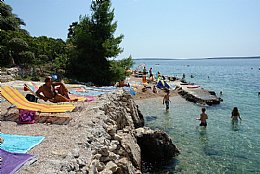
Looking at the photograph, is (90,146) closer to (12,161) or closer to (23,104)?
(12,161)

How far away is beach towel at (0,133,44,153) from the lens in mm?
5113

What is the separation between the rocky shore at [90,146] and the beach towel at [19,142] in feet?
0.57

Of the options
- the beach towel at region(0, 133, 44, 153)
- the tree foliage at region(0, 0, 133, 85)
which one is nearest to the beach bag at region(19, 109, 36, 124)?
the beach towel at region(0, 133, 44, 153)

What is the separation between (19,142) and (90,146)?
1571 millimetres

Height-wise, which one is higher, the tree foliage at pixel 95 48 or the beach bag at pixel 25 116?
the tree foliage at pixel 95 48

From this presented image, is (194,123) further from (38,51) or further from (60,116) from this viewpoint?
(38,51)

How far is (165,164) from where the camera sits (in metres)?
9.39

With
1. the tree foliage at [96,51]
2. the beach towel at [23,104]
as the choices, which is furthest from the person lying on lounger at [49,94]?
the tree foliage at [96,51]

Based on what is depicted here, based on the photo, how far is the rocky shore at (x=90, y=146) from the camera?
14.5 ft

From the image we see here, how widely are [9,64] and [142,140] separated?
19.5 m

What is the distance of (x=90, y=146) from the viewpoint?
5.49 m

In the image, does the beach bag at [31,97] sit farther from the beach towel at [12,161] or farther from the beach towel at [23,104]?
the beach towel at [12,161]

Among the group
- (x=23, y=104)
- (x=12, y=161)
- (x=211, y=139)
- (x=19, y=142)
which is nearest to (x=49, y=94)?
(x=23, y=104)

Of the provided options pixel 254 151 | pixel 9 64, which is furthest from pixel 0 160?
pixel 9 64
